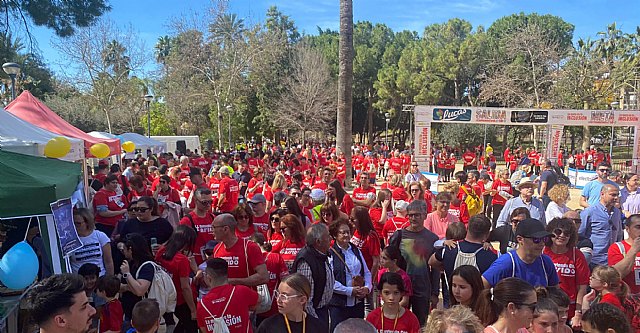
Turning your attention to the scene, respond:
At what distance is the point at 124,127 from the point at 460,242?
3977cm

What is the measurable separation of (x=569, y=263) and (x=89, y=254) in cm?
468

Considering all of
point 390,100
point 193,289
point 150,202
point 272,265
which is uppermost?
point 390,100

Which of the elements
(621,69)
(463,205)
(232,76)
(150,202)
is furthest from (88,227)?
(621,69)

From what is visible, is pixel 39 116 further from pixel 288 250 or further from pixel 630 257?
pixel 630 257

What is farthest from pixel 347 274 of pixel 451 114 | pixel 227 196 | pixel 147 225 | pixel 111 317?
pixel 451 114

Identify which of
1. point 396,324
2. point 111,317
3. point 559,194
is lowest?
point 111,317

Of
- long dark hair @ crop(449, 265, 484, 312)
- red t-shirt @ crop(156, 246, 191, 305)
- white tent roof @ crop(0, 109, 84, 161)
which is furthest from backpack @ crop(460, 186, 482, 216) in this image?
white tent roof @ crop(0, 109, 84, 161)

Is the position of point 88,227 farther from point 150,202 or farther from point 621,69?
point 621,69

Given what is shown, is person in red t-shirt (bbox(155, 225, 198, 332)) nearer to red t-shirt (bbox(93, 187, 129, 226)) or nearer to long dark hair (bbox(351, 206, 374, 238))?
long dark hair (bbox(351, 206, 374, 238))

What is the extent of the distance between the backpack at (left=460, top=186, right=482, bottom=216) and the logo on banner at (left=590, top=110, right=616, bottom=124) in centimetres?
1447

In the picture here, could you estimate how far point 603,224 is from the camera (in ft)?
19.1

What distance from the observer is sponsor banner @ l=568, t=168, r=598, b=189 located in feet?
61.2

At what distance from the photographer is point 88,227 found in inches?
196

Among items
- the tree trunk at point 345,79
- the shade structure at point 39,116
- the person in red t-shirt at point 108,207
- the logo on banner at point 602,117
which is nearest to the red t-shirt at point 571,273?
the person in red t-shirt at point 108,207
